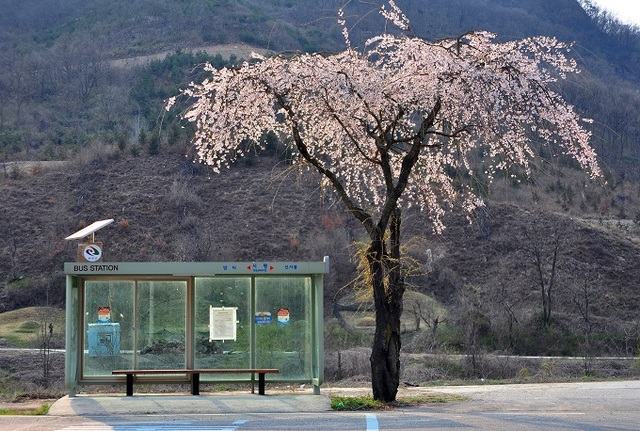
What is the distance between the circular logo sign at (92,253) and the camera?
18.0 m

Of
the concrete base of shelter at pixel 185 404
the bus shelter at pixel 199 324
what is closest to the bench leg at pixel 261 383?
the concrete base of shelter at pixel 185 404

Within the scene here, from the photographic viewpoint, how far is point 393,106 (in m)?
18.2

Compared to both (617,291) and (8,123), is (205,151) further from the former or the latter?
(8,123)

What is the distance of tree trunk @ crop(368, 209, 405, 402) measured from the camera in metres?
17.2

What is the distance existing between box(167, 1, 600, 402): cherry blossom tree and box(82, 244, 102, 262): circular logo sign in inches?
109

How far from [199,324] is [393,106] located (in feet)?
18.7

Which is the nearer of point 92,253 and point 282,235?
point 92,253

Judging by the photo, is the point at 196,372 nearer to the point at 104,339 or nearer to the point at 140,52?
the point at 104,339

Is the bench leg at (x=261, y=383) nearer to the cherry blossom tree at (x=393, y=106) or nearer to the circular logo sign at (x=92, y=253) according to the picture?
the cherry blossom tree at (x=393, y=106)

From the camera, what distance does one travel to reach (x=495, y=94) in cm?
1638

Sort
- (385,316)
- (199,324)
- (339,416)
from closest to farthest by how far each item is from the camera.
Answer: (339,416), (385,316), (199,324)

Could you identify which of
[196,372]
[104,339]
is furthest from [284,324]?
[104,339]

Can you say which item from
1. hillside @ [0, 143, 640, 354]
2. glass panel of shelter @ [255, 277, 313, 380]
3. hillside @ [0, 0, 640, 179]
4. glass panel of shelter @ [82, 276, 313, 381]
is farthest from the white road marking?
hillside @ [0, 0, 640, 179]

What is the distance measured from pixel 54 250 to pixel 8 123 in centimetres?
3050
